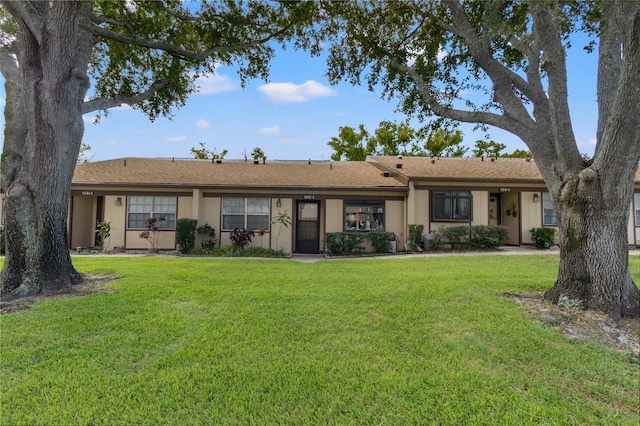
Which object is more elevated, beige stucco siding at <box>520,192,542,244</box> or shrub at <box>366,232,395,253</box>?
beige stucco siding at <box>520,192,542,244</box>

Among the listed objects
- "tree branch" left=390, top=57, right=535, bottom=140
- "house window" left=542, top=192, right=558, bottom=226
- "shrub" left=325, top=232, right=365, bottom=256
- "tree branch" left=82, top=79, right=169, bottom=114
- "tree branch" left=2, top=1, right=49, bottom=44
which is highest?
"tree branch" left=2, top=1, right=49, bottom=44

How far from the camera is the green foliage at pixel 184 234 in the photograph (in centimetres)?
1211

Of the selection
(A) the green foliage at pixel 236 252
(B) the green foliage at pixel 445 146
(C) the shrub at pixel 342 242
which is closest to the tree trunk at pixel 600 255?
(C) the shrub at pixel 342 242

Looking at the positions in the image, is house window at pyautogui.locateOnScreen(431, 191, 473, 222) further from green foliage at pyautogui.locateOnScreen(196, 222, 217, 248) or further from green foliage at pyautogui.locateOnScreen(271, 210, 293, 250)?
green foliage at pyautogui.locateOnScreen(196, 222, 217, 248)

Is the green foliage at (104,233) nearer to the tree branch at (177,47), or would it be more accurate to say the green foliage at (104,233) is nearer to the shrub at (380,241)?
the tree branch at (177,47)

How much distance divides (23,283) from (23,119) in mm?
3159

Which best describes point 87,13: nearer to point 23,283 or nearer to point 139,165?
point 23,283

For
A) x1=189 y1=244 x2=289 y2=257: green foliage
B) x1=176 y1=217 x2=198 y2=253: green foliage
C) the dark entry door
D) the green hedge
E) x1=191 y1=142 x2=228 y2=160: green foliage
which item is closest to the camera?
x1=189 y1=244 x2=289 y2=257: green foliage

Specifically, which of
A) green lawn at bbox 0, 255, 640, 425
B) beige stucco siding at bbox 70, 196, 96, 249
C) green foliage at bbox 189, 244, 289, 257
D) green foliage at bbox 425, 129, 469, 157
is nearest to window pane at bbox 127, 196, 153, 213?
beige stucco siding at bbox 70, 196, 96, 249

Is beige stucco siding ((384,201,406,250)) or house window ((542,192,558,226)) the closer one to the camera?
beige stucco siding ((384,201,406,250))

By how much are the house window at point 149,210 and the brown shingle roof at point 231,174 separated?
786 millimetres

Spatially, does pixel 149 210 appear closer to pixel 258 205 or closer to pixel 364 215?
pixel 258 205

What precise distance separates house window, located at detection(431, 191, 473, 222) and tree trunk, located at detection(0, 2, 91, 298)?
11440 mm

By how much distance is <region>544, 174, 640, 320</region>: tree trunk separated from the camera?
4504 millimetres
